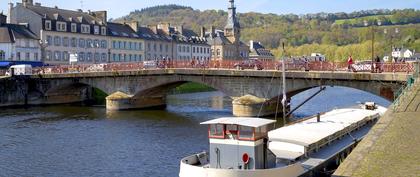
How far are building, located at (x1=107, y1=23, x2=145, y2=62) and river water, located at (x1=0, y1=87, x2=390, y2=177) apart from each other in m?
39.3

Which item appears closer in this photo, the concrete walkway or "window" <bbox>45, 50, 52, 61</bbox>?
the concrete walkway

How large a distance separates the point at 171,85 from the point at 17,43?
103 feet

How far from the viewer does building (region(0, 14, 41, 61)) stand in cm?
7894

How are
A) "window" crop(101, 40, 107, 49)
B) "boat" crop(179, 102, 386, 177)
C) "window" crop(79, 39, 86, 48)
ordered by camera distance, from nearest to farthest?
"boat" crop(179, 102, 386, 177)
"window" crop(79, 39, 86, 48)
"window" crop(101, 40, 107, 49)

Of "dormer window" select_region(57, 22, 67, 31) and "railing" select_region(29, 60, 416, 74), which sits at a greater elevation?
"dormer window" select_region(57, 22, 67, 31)

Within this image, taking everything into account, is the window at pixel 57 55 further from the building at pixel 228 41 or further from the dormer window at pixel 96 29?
the building at pixel 228 41

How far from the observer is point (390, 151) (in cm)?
1911

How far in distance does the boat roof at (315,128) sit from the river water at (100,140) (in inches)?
231

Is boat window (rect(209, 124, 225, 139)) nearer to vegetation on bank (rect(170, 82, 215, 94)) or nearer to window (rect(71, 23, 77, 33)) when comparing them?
vegetation on bank (rect(170, 82, 215, 94))

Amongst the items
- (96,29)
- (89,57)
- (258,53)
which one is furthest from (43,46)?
(258,53)

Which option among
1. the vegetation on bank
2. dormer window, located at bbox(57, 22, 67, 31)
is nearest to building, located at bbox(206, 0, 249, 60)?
the vegetation on bank

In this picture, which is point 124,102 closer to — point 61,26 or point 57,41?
point 57,41

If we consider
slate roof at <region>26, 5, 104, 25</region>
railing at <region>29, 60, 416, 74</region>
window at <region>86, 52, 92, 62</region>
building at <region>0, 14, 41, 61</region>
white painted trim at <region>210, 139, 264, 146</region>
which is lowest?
white painted trim at <region>210, 139, 264, 146</region>

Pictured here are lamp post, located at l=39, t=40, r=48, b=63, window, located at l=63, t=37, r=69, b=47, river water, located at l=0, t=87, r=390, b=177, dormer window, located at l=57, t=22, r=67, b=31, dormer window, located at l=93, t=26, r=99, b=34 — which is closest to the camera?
river water, located at l=0, t=87, r=390, b=177
